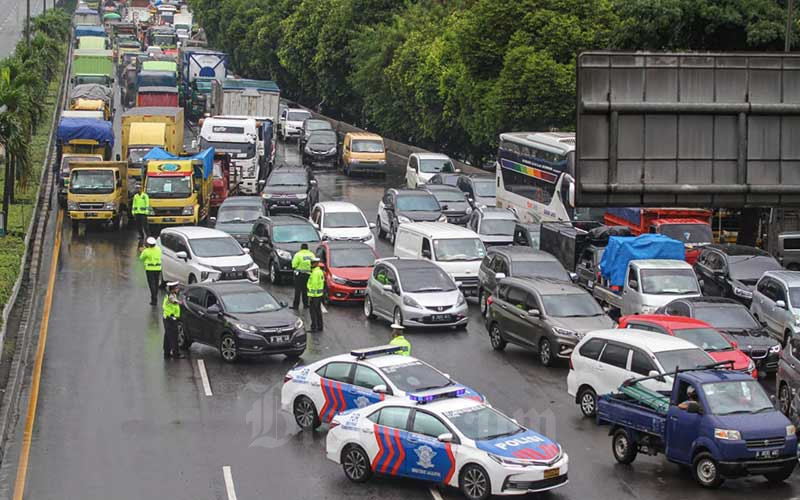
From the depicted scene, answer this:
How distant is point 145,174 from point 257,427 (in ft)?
71.3

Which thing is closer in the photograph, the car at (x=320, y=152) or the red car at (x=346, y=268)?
the red car at (x=346, y=268)

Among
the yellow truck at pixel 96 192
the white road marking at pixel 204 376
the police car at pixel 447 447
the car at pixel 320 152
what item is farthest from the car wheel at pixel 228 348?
the car at pixel 320 152

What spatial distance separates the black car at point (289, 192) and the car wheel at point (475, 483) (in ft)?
91.5

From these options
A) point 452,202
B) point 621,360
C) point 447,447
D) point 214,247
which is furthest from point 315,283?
point 452,202

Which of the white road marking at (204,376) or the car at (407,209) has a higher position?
the car at (407,209)

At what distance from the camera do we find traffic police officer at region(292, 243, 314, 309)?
32.3m

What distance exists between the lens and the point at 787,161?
1980cm

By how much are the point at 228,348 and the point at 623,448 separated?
9559 millimetres

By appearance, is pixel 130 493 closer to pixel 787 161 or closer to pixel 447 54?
pixel 787 161

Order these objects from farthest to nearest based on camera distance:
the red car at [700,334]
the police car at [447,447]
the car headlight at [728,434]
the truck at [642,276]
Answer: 1. the truck at [642,276]
2. the red car at [700,334]
3. the car headlight at [728,434]
4. the police car at [447,447]

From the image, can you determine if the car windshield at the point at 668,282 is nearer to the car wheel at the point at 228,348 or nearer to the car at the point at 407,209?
the car wheel at the point at 228,348

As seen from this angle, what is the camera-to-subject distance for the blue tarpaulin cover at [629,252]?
32031 millimetres

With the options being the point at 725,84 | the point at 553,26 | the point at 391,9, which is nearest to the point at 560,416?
the point at 725,84

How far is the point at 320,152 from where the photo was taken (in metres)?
63.6
